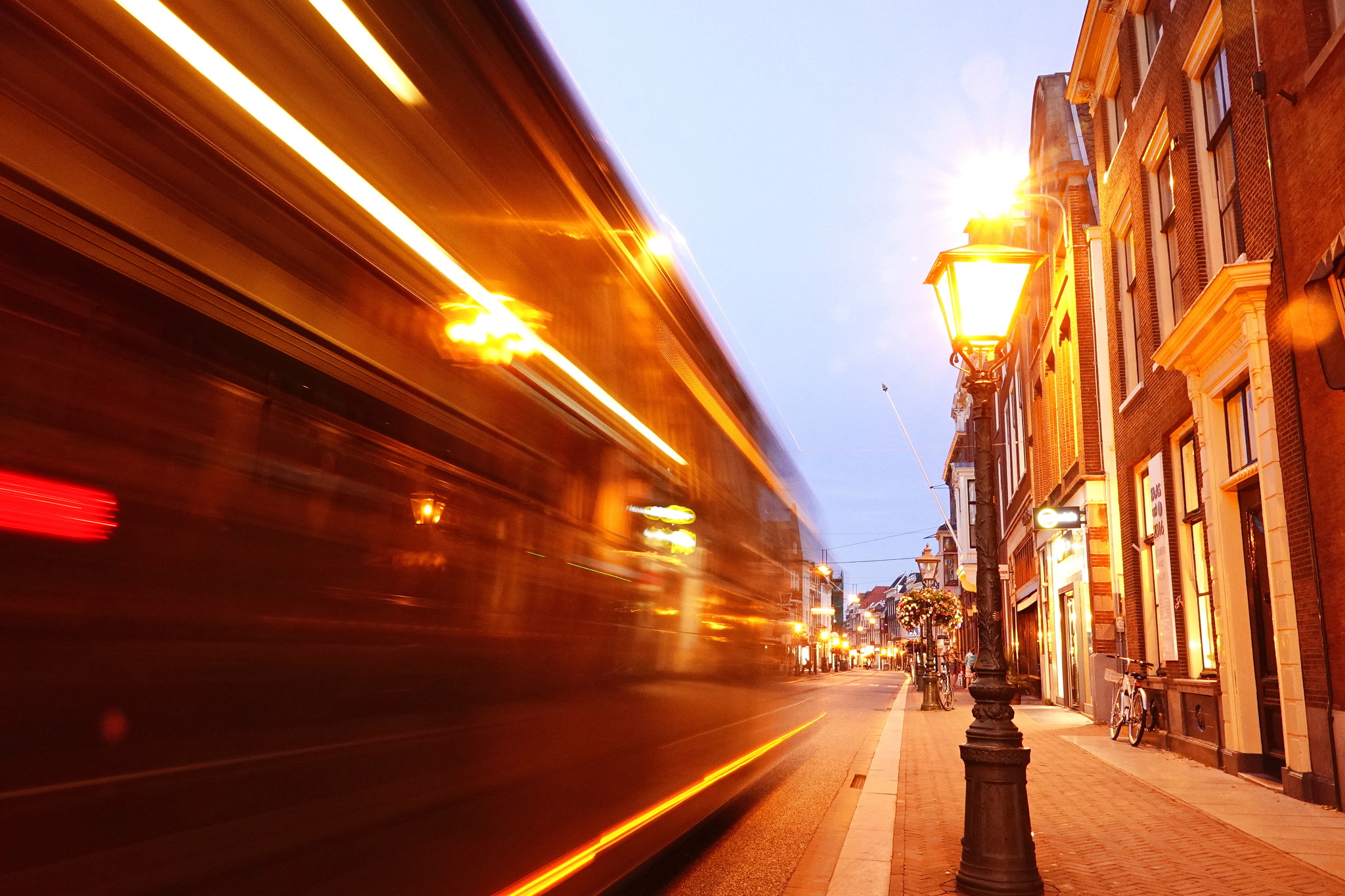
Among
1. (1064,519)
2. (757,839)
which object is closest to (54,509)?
(757,839)

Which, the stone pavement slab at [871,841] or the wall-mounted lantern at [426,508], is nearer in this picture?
the wall-mounted lantern at [426,508]

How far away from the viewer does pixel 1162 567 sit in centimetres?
1388

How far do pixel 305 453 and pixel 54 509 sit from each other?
62cm

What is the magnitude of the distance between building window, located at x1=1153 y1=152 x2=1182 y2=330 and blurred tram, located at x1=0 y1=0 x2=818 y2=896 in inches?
465

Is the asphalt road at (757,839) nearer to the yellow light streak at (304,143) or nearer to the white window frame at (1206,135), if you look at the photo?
the yellow light streak at (304,143)

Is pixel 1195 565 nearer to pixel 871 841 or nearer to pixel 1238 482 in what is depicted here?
pixel 1238 482

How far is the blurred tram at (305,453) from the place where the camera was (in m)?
1.77

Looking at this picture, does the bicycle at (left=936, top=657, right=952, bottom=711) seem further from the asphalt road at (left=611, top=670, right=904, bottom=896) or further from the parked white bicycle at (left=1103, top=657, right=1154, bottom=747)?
the asphalt road at (left=611, top=670, right=904, bottom=896)

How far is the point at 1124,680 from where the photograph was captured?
1527cm

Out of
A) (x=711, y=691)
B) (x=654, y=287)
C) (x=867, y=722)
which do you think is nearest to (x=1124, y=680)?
(x=867, y=722)

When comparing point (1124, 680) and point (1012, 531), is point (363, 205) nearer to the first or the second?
point (1124, 680)

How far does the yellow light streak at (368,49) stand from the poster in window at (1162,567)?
13.2 metres

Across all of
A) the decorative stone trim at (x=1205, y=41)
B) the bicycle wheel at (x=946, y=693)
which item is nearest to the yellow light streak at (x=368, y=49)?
the decorative stone trim at (x=1205, y=41)

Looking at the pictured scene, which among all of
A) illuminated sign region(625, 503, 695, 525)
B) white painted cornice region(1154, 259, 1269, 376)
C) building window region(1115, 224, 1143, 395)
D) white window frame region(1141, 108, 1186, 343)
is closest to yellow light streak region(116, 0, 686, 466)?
illuminated sign region(625, 503, 695, 525)
